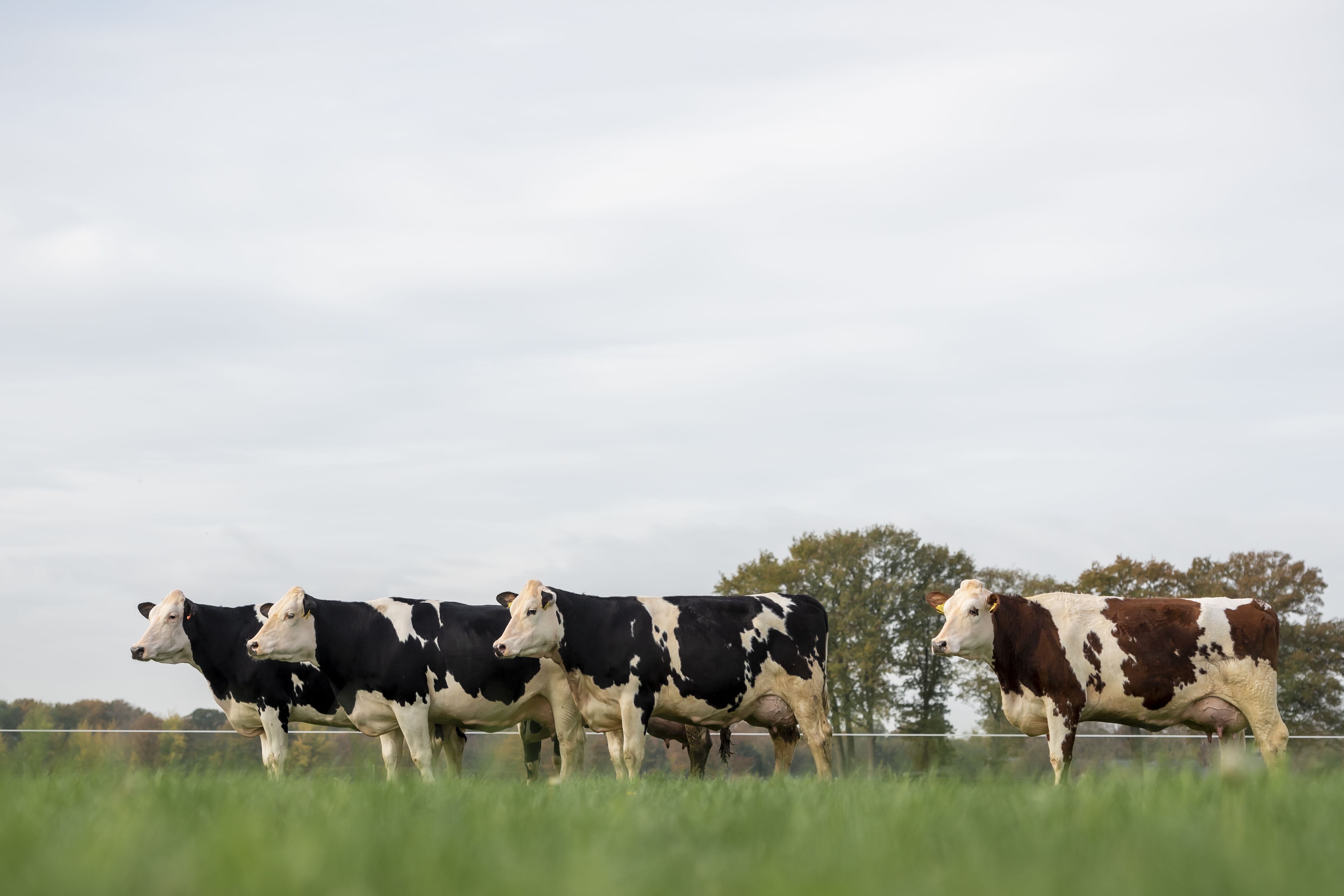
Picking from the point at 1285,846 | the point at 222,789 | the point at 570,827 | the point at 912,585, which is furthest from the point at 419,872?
the point at 912,585

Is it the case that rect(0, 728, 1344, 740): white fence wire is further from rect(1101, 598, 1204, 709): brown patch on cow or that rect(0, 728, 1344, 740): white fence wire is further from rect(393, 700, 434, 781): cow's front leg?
rect(1101, 598, 1204, 709): brown patch on cow

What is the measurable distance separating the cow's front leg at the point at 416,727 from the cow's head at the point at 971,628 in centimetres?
542

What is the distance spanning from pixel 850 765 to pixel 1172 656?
4.10m

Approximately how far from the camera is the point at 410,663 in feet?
41.5

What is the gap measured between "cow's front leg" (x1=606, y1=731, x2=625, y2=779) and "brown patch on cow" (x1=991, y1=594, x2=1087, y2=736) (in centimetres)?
405

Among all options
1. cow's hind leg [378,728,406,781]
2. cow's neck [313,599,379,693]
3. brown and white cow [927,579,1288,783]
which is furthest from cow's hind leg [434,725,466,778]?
brown and white cow [927,579,1288,783]

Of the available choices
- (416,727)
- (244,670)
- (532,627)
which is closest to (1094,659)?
(532,627)

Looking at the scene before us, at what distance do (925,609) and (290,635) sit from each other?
86.1 ft

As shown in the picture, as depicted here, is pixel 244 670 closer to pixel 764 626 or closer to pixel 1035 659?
pixel 764 626

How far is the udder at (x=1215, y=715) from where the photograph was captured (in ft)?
39.7

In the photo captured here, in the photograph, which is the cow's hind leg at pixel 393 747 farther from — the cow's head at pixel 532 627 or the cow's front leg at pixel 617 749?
the cow's front leg at pixel 617 749

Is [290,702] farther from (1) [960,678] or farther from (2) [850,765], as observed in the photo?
(1) [960,678]

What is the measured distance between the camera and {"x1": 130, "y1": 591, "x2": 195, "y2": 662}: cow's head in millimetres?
14391

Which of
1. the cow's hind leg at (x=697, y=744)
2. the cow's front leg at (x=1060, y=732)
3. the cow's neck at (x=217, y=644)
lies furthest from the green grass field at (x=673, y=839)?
the cow's hind leg at (x=697, y=744)
